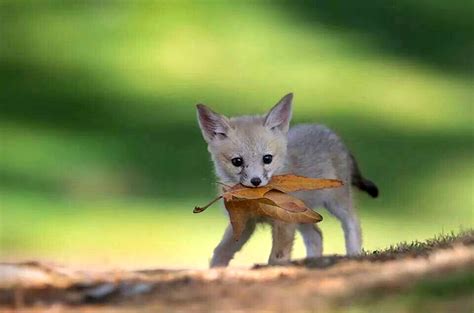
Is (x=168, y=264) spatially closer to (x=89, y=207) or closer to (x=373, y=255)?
(x=89, y=207)

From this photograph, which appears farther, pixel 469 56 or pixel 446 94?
pixel 469 56

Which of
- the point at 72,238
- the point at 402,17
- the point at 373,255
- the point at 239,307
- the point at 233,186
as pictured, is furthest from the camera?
the point at 402,17

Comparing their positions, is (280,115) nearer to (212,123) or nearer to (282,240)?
(212,123)

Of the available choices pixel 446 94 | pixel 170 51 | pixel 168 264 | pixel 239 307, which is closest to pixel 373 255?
pixel 239 307

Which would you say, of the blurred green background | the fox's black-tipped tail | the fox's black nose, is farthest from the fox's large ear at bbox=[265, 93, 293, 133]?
the blurred green background

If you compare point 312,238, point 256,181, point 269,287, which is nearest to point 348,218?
point 312,238

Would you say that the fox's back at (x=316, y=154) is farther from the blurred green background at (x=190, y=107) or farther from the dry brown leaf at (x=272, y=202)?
the blurred green background at (x=190, y=107)

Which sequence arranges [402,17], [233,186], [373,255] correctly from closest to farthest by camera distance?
1. [373,255]
2. [233,186]
3. [402,17]
